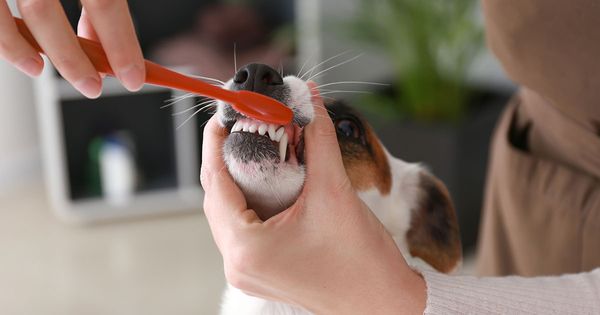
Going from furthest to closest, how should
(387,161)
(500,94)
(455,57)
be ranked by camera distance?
1. (500,94)
2. (455,57)
3. (387,161)

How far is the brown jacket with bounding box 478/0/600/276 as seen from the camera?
1070mm

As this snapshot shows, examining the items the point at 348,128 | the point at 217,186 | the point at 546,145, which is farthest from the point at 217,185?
the point at 546,145

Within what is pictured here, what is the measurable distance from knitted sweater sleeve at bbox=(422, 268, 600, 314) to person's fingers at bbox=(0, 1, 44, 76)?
0.54 metres

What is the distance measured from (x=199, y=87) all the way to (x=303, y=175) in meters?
0.19

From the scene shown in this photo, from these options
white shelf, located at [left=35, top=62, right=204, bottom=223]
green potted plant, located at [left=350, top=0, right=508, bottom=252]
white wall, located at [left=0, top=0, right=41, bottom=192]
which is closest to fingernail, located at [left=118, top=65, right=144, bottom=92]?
green potted plant, located at [left=350, top=0, right=508, bottom=252]

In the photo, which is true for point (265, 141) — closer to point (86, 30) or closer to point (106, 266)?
point (86, 30)

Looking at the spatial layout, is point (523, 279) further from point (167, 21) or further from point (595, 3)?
point (167, 21)

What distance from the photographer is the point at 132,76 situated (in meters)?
0.71

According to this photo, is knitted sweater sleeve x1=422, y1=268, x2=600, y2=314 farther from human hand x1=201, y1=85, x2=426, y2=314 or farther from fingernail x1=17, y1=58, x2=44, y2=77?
fingernail x1=17, y1=58, x2=44, y2=77

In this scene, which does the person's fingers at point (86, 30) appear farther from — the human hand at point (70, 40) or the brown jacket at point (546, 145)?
the brown jacket at point (546, 145)

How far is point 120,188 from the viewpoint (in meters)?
3.23

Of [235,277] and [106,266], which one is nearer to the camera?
[235,277]

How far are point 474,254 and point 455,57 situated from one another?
0.86 m

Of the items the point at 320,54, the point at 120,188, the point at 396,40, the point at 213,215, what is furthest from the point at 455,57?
the point at 213,215
